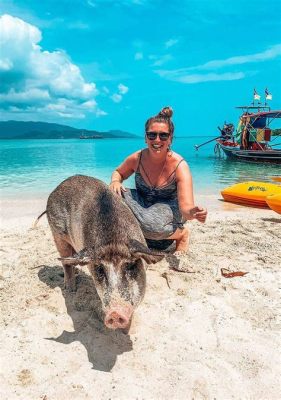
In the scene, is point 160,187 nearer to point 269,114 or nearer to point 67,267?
point 67,267

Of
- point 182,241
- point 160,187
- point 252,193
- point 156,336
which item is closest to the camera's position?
point 156,336

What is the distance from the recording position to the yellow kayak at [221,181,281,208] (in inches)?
397

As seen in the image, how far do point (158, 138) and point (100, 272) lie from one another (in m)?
2.58

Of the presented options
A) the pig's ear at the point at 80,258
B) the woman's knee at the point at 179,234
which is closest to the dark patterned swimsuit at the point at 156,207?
the woman's knee at the point at 179,234

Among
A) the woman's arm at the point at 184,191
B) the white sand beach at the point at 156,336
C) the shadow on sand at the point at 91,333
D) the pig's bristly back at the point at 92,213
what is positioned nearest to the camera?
the white sand beach at the point at 156,336

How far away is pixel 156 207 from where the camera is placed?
5.62 metres

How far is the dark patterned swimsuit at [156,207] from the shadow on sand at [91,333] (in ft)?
3.94

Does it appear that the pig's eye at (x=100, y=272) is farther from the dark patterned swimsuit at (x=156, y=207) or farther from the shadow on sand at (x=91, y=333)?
the dark patterned swimsuit at (x=156, y=207)

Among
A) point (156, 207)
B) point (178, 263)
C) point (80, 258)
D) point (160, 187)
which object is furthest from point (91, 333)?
point (160, 187)

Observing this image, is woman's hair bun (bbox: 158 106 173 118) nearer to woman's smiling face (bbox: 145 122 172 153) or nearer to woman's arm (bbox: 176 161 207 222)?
woman's smiling face (bbox: 145 122 172 153)

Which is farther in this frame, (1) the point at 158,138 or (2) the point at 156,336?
(1) the point at 158,138

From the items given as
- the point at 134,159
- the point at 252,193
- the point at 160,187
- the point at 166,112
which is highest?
the point at 166,112

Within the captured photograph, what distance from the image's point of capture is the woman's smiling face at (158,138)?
17.2ft

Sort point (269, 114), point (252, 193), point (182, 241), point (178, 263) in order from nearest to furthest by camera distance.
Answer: point (178, 263)
point (182, 241)
point (252, 193)
point (269, 114)
